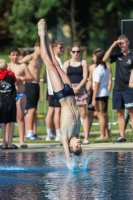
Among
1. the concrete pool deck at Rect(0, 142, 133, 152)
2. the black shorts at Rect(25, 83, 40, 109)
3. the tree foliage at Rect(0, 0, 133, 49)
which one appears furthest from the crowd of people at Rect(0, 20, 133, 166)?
the tree foliage at Rect(0, 0, 133, 49)

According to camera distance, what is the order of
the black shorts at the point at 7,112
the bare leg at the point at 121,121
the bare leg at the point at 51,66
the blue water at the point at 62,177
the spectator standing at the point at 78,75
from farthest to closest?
the spectator standing at the point at 78,75 < the bare leg at the point at 121,121 < the black shorts at the point at 7,112 < the bare leg at the point at 51,66 < the blue water at the point at 62,177

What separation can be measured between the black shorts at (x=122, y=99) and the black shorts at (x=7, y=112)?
2.20 meters

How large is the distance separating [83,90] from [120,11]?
36110 mm

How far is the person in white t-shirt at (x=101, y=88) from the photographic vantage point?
51.1ft

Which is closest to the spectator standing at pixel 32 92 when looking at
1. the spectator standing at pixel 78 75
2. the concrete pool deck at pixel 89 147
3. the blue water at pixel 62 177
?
the spectator standing at pixel 78 75

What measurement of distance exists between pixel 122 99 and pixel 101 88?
1.02 meters

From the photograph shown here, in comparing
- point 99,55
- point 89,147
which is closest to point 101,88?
point 99,55

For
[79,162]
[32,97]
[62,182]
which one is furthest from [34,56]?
[62,182]

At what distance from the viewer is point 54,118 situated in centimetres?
1578

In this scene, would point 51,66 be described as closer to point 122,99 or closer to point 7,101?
point 7,101

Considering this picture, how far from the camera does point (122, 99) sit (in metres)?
14.8

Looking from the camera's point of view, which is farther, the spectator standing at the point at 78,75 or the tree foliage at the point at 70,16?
the tree foliage at the point at 70,16

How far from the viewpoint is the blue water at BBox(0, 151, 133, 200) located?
8.45 m

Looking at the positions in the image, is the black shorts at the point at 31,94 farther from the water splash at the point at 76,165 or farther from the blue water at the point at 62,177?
the water splash at the point at 76,165
